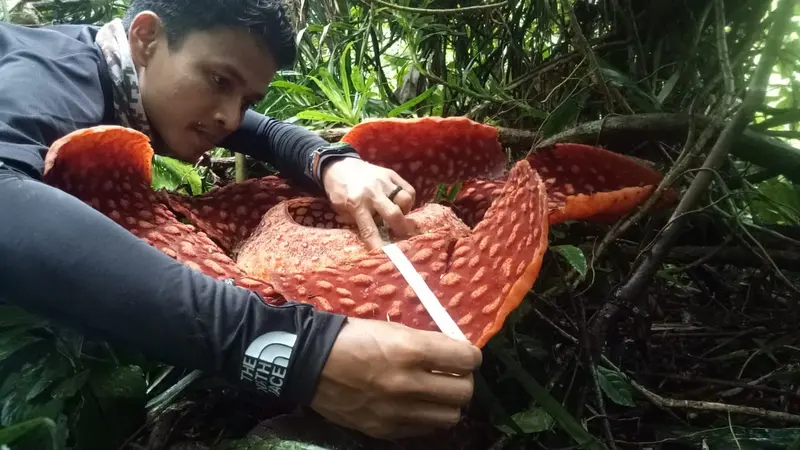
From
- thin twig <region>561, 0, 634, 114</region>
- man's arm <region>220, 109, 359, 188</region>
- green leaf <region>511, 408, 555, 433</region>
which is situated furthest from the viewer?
man's arm <region>220, 109, 359, 188</region>

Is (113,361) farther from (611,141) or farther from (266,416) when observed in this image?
(611,141)

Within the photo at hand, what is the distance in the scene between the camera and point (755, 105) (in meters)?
1.07

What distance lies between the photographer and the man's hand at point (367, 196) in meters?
1.10

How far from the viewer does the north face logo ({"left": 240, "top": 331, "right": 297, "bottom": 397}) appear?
2.41ft

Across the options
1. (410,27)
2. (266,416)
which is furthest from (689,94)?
(266,416)

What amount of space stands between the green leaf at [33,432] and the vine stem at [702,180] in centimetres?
83

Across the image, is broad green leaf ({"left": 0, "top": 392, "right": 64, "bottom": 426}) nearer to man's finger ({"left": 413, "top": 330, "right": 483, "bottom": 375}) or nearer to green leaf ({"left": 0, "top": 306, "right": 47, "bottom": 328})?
green leaf ({"left": 0, "top": 306, "right": 47, "bottom": 328})

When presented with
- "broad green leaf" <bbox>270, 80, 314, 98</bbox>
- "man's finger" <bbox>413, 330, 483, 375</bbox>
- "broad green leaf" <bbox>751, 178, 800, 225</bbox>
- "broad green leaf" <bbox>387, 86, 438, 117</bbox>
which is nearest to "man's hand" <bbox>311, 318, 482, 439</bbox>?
"man's finger" <bbox>413, 330, 483, 375</bbox>

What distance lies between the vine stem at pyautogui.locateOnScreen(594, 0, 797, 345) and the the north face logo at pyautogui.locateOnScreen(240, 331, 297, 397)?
57cm

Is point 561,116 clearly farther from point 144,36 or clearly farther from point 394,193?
point 144,36

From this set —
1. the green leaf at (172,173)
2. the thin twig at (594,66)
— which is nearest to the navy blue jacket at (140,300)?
the thin twig at (594,66)

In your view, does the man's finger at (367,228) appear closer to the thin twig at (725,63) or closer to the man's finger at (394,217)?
the man's finger at (394,217)

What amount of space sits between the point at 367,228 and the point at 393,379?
428 millimetres

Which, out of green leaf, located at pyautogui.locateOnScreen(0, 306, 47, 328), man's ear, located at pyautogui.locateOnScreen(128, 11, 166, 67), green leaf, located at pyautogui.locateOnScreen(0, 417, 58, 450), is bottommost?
green leaf, located at pyautogui.locateOnScreen(0, 417, 58, 450)
